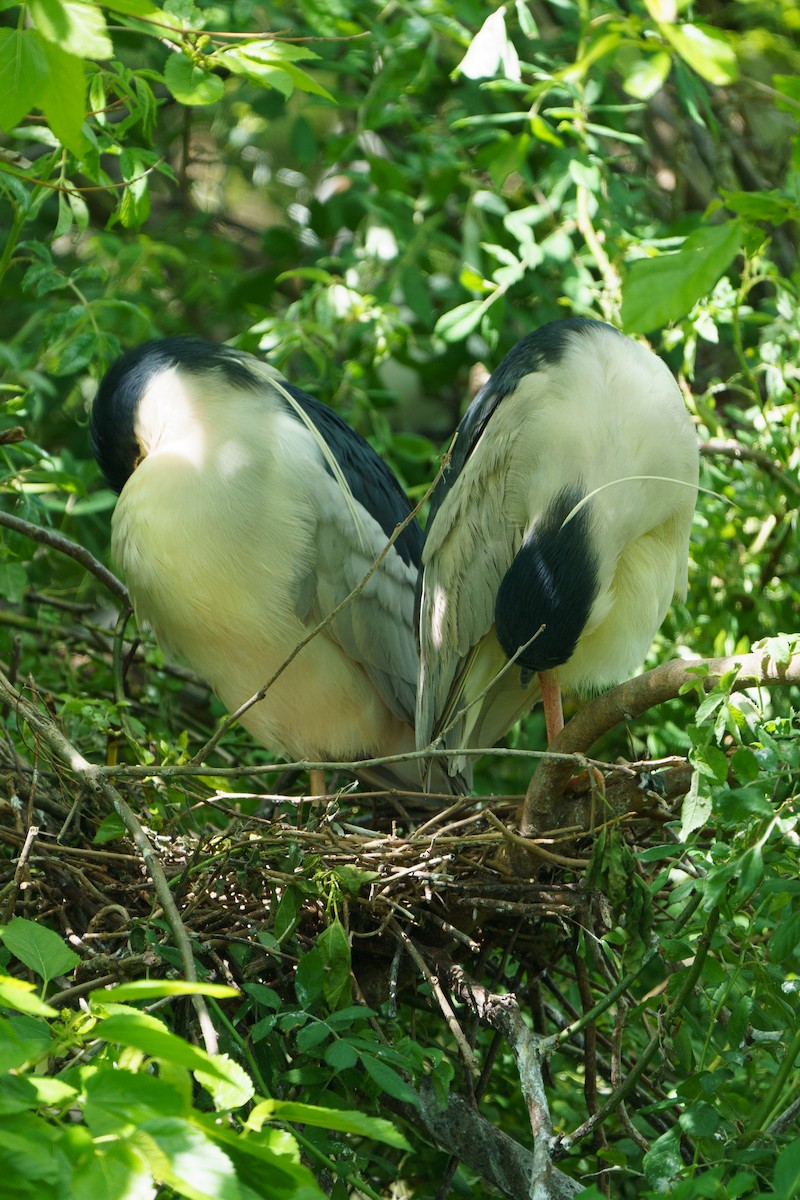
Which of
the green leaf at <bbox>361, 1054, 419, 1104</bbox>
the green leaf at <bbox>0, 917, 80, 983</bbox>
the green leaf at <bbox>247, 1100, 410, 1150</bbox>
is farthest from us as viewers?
the green leaf at <bbox>361, 1054, 419, 1104</bbox>

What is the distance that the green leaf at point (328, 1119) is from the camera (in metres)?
1.18

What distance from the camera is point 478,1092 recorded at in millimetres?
2338

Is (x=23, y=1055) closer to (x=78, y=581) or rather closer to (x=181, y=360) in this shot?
(x=181, y=360)

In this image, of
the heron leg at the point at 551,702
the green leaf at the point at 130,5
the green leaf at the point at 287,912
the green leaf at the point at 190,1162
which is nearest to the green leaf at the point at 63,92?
the green leaf at the point at 130,5

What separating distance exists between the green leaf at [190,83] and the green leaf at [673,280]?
2.68ft

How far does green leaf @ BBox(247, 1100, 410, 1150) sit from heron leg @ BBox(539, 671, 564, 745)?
5.15 feet

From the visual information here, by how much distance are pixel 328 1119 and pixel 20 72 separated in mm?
1160

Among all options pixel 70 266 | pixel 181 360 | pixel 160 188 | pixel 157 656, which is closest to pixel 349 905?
pixel 157 656

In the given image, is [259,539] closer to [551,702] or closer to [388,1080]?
[551,702]

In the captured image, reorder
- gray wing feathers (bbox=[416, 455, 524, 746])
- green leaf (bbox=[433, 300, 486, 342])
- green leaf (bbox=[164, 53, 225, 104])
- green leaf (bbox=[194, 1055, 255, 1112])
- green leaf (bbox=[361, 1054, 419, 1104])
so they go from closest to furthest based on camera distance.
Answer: green leaf (bbox=[194, 1055, 255, 1112]) < green leaf (bbox=[361, 1054, 419, 1104]) < green leaf (bbox=[164, 53, 225, 104]) < gray wing feathers (bbox=[416, 455, 524, 746]) < green leaf (bbox=[433, 300, 486, 342])

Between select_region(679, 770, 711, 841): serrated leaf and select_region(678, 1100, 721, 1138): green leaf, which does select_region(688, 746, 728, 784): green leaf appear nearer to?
select_region(679, 770, 711, 841): serrated leaf

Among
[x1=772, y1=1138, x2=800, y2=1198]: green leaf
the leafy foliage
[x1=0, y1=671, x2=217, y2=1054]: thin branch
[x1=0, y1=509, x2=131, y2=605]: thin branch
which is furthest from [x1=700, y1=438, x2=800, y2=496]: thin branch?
[x1=772, y1=1138, x2=800, y2=1198]: green leaf

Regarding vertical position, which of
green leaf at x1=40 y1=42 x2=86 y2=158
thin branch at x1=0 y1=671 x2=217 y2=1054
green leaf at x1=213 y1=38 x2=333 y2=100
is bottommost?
thin branch at x1=0 y1=671 x2=217 y2=1054

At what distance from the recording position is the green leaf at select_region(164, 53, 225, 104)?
2.02 metres
